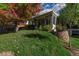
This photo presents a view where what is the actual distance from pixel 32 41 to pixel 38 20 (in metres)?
0.36

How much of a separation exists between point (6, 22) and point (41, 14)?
0.59 m

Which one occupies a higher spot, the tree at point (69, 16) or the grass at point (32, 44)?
the tree at point (69, 16)

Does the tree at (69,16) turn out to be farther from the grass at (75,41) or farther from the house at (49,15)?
the grass at (75,41)

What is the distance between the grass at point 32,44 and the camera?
3766 mm

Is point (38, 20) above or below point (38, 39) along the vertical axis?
above

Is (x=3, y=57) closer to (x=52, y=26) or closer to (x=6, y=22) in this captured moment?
(x=6, y=22)

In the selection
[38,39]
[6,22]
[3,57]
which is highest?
[6,22]

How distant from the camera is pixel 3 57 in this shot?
3.72 metres

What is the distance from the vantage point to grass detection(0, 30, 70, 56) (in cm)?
377

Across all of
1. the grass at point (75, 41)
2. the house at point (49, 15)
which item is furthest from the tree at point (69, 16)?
the grass at point (75, 41)

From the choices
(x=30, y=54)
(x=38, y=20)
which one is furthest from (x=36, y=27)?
(x=30, y=54)

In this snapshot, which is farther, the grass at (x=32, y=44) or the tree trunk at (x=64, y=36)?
the tree trunk at (x=64, y=36)

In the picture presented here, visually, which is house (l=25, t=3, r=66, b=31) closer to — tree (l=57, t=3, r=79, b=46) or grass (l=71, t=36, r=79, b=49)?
tree (l=57, t=3, r=79, b=46)

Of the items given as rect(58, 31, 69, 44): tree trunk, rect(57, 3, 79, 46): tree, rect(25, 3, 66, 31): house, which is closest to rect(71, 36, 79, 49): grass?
rect(58, 31, 69, 44): tree trunk
